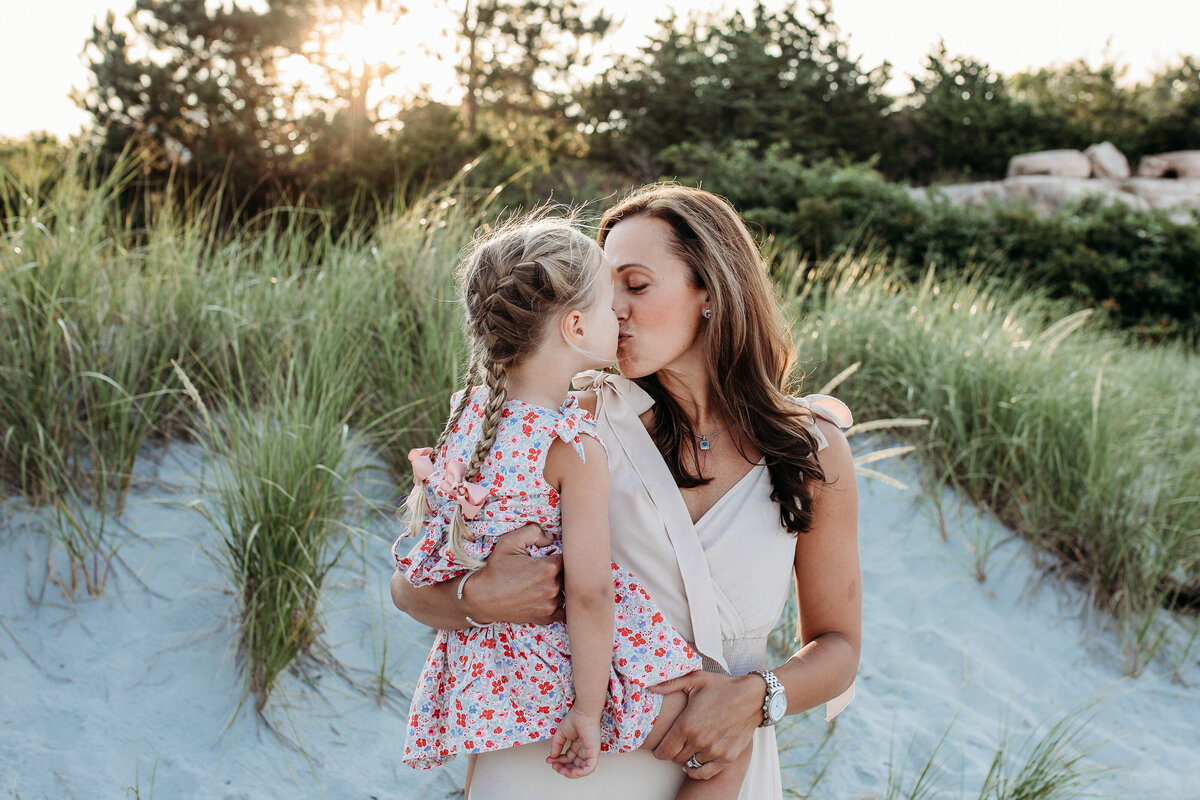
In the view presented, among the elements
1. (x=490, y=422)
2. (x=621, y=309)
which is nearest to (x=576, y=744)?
(x=490, y=422)

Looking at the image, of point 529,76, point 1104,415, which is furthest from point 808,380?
point 529,76

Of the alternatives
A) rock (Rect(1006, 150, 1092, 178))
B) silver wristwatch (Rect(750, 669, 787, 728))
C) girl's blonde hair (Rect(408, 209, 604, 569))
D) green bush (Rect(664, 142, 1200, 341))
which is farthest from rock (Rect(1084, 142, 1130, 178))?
girl's blonde hair (Rect(408, 209, 604, 569))

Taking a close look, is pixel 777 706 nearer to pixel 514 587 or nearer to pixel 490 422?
pixel 514 587

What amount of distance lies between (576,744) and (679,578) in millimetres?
397

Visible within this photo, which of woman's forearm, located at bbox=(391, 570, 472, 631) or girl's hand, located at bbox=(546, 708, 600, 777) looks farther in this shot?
woman's forearm, located at bbox=(391, 570, 472, 631)

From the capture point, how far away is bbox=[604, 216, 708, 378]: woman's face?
6.16ft

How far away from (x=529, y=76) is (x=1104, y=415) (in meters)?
20.2

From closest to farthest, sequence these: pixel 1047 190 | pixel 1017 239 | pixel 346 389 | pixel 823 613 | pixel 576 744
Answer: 1. pixel 576 744
2. pixel 823 613
3. pixel 346 389
4. pixel 1017 239
5. pixel 1047 190

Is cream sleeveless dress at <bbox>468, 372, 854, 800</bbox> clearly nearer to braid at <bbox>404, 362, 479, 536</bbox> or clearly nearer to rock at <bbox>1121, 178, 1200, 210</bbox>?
braid at <bbox>404, 362, 479, 536</bbox>

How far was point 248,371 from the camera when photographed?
420cm

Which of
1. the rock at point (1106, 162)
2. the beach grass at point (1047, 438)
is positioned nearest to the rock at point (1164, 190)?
the rock at point (1106, 162)

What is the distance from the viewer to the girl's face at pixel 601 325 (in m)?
1.66

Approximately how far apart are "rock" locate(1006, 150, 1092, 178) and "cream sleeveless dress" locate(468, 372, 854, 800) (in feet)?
70.3

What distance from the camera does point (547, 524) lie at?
5.41ft
